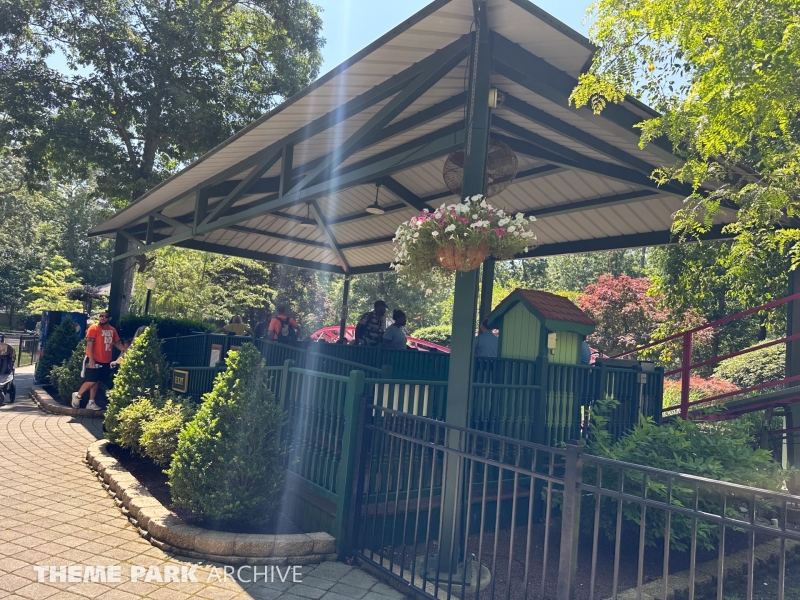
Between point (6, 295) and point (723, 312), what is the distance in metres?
38.3

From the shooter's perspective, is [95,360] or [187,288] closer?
[95,360]

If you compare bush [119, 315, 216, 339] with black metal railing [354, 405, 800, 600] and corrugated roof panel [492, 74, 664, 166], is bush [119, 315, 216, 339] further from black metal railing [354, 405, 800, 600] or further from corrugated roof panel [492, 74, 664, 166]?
corrugated roof panel [492, 74, 664, 166]

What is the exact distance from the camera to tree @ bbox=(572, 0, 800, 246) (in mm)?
3732

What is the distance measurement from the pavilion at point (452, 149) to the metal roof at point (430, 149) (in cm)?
2

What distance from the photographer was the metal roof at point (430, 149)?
4551 millimetres

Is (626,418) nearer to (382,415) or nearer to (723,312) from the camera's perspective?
(382,415)

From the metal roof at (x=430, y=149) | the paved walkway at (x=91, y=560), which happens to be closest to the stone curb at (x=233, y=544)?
the paved walkway at (x=91, y=560)

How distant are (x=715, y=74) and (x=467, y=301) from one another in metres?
2.27

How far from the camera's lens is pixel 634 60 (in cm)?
450

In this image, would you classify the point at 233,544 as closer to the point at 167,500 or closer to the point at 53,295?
the point at 167,500

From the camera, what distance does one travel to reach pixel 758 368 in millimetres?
13641

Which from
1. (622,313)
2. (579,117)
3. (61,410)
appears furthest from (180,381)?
(622,313)

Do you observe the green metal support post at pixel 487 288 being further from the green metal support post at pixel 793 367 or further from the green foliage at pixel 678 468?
the green metal support post at pixel 793 367

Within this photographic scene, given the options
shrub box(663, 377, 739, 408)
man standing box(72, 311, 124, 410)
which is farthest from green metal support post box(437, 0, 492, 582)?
shrub box(663, 377, 739, 408)
